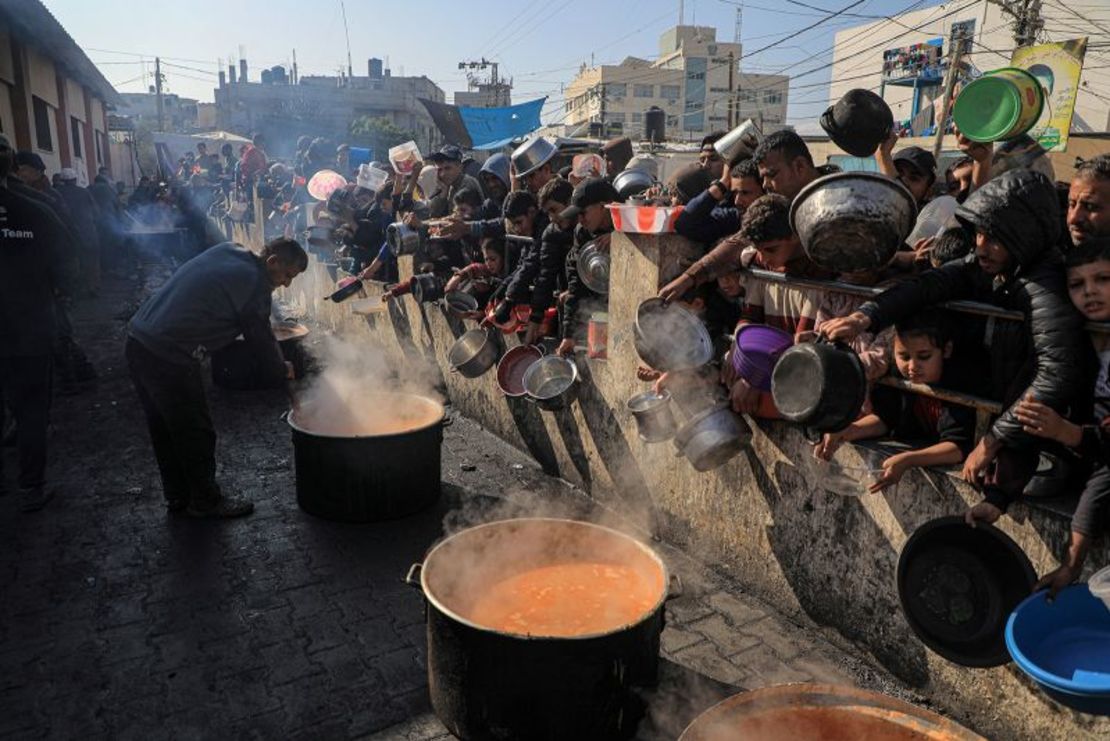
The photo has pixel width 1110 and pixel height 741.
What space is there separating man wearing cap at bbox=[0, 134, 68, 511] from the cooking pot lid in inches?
236

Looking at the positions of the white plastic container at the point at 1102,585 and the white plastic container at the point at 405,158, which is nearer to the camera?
the white plastic container at the point at 1102,585

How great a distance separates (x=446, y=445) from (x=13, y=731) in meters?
4.28

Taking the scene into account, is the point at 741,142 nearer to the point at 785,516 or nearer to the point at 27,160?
the point at 785,516

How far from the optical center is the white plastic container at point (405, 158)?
1059cm

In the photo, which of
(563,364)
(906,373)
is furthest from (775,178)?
(563,364)

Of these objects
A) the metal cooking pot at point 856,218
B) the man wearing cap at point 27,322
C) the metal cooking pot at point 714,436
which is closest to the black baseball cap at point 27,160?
the man wearing cap at point 27,322

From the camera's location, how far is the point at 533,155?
7.64 meters

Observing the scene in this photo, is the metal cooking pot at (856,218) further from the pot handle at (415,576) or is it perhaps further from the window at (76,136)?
the window at (76,136)

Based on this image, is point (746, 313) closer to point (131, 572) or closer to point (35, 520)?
point (131, 572)

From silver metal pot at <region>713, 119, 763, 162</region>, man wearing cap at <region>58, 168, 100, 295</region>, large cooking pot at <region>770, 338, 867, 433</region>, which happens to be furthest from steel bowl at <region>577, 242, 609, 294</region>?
man wearing cap at <region>58, 168, 100, 295</region>

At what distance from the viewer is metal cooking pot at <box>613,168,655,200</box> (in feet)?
25.7

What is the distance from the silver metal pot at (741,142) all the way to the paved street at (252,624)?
2.84 m

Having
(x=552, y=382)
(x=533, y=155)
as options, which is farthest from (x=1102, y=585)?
(x=533, y=155)

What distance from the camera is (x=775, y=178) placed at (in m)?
4.14
